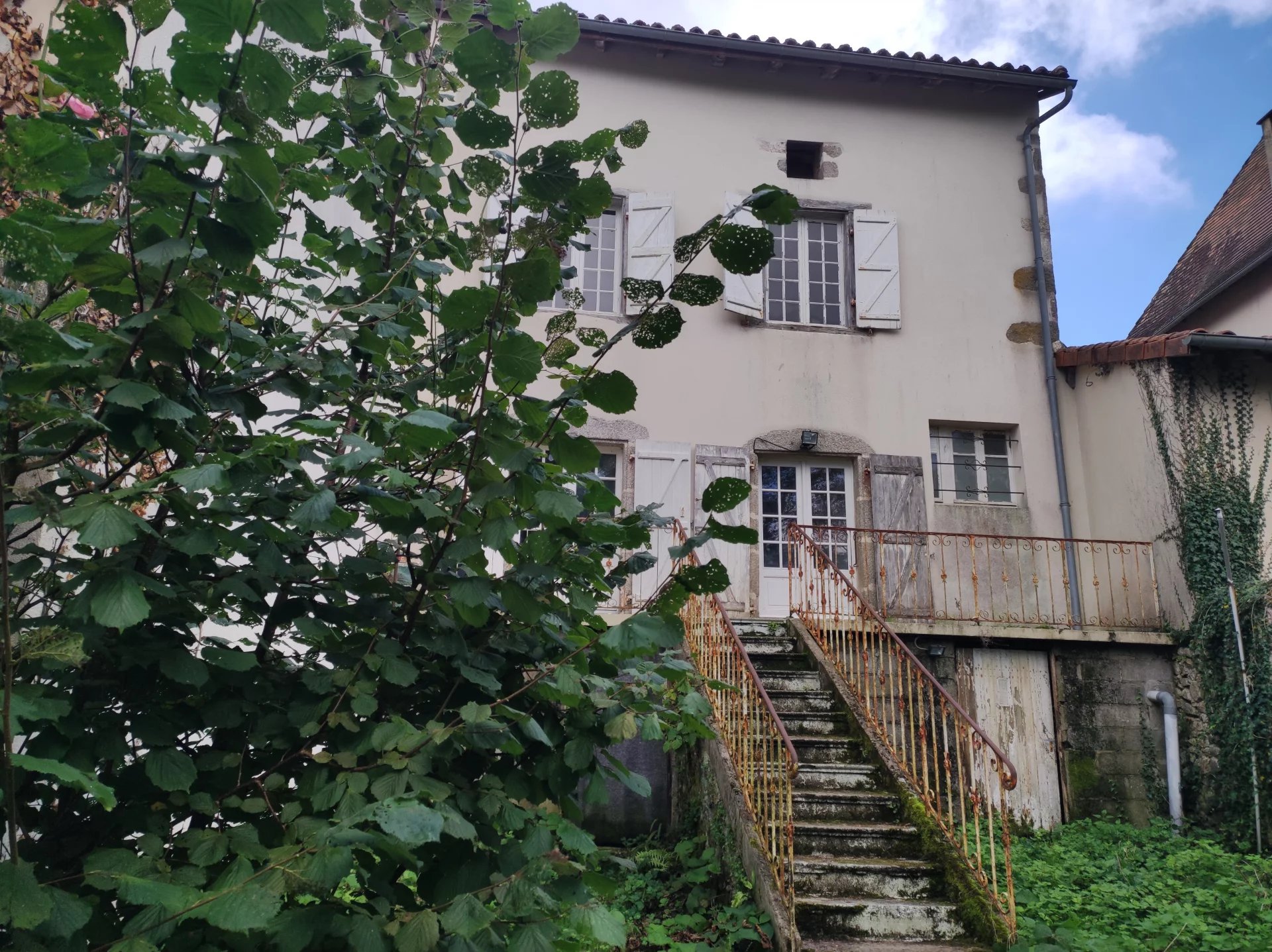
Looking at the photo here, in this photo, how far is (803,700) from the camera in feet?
20.5

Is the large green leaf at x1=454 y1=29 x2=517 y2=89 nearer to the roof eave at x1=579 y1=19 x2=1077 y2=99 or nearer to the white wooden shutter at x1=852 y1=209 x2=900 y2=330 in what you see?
the white wooden shutter at x1=852 y1=209 x2=900 y2=330

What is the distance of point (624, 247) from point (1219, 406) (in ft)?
18.9

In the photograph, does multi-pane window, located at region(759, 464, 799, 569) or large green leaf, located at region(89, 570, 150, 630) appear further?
multi-pane window, located at region(759, 464, 799, 569)

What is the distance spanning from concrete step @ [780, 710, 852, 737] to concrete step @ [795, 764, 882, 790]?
428 mm

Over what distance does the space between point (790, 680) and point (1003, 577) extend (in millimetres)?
2604

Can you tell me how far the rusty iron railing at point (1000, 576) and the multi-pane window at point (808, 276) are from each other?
237cm

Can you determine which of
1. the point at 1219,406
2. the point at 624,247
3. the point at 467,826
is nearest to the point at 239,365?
the point at 467,826

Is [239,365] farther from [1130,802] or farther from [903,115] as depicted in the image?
[903,115]

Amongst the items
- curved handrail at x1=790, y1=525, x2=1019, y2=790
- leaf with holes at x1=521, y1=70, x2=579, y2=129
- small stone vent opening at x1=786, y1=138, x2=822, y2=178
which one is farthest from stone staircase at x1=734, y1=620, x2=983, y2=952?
small stone vent opening at x1=786, y1=138, x2=822, y2=178

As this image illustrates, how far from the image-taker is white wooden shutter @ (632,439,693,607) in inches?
332

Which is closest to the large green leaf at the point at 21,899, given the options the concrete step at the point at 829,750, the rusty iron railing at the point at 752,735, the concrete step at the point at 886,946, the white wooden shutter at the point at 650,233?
the rusty iron railing at the point at 752,735

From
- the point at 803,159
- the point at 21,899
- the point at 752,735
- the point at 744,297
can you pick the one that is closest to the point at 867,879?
the point at 752,735

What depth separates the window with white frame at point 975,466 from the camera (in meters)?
9.09

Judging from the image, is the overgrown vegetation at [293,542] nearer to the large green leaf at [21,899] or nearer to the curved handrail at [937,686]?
the large green leaf at [21,899]
